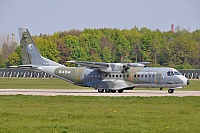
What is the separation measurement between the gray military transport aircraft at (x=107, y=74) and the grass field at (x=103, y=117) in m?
13.3

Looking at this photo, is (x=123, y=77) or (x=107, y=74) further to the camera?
(x=107, y=74)

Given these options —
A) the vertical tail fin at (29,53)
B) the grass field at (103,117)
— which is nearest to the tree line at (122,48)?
the vertical tail fin at (29,53)

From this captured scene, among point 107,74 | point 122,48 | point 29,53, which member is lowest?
point 107,74

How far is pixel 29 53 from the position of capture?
58375 mm

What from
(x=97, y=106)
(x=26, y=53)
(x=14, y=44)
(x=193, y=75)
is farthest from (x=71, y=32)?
(x=97, y=106)

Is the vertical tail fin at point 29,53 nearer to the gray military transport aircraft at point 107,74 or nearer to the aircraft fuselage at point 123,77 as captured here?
the gray military transport aircraft at point 107,74

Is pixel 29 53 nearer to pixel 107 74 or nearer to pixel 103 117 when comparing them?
pixel 107 74

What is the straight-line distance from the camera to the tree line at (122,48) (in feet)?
440

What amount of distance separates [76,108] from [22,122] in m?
8.02

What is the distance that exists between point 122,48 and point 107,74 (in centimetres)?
8868

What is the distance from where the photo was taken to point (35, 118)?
27812mm

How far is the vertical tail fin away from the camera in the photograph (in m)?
58.3

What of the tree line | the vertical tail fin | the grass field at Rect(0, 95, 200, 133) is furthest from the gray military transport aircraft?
the tree line

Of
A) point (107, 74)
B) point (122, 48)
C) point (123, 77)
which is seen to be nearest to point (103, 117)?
point (123, 77)
